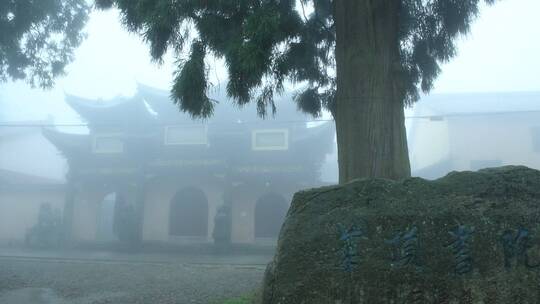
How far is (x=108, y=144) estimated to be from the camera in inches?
882

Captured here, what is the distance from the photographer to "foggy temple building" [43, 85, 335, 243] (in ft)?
66.8

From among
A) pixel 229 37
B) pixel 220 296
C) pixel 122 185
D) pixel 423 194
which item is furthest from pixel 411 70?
pixel 122 185

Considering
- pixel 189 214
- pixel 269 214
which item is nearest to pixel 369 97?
pixel 269 214

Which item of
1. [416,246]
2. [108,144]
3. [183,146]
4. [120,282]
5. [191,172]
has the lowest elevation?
[120,282]

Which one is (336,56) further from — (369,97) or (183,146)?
(183,146)

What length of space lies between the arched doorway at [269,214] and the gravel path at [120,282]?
6.13m

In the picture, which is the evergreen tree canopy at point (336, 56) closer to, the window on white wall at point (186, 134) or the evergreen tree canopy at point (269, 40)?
the evergreen tree canopy at point (269, 40)

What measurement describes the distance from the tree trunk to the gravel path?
162 inches

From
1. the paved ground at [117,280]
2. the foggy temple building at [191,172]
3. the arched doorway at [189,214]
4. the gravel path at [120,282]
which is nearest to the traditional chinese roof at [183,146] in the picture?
the foggy temple building at [191,172]

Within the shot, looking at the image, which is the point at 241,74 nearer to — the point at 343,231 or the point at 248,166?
the point at 343,231

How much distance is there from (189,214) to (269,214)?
3.43 meters

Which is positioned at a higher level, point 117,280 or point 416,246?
point 416,246

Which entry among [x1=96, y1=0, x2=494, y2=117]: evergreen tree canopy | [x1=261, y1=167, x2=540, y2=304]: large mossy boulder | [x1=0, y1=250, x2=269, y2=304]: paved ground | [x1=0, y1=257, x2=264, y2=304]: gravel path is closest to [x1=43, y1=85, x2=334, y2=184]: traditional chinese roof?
[x1=0, y1=250, x2=269, y2=304]: paved ground

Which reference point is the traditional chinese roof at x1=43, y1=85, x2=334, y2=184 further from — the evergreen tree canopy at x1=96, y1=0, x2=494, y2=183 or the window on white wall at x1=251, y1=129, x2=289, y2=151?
the evergreen tree canopy at x1=96, y1=0, x2=494, y2=183
